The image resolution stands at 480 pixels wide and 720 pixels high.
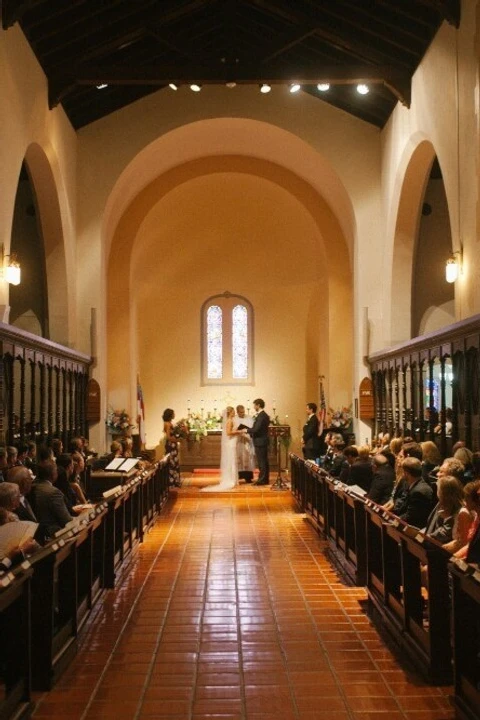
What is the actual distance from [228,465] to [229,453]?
24 centimetres

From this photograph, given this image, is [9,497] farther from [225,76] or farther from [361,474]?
[225,76]

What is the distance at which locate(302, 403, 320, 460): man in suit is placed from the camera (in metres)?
14.1

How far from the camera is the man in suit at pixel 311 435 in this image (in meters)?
14.1

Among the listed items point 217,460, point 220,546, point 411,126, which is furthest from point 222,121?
point 220,546

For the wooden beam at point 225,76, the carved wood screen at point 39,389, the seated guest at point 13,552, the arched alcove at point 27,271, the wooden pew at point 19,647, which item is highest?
the wooden beam at point 225,76

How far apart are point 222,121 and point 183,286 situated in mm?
5731

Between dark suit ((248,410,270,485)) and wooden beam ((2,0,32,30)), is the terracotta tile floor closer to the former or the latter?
wooden beam ((2,0,32,30))

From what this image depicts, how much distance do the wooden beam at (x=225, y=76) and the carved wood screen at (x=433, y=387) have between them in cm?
375

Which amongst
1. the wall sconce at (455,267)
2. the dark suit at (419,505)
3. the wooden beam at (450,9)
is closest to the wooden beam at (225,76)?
the wooden beam at (450,9)

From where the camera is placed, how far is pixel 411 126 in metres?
11.7

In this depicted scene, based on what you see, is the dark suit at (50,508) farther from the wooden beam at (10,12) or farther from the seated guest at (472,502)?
the wooden beam at (10,12)

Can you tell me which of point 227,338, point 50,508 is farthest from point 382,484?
point 227,338

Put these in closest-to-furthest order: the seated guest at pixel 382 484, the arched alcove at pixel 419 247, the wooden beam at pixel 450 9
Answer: the seated guest at pixel 382 484, the wooden beam at pixel 450 9, the arched alcove at pixel 419 247

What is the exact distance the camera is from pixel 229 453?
1492cm
